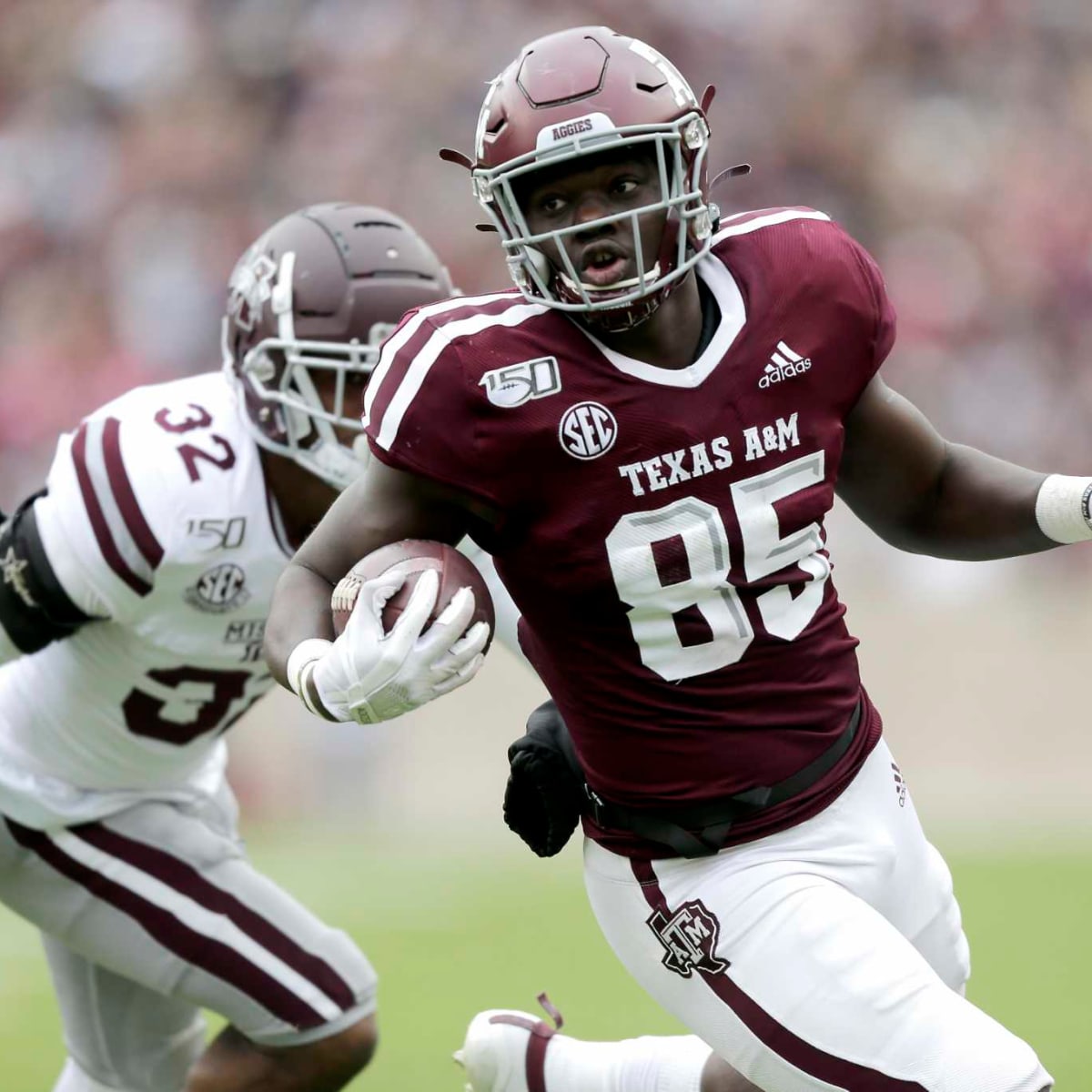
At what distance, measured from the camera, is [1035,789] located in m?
8.03

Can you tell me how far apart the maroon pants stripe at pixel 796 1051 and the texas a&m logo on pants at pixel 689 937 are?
0.04 feet

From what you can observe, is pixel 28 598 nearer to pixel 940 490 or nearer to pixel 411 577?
pixel 411 577

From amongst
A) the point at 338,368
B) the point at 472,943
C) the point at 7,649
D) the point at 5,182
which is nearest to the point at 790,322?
the point at 338,368

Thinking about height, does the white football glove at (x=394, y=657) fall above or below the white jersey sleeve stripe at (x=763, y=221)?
below

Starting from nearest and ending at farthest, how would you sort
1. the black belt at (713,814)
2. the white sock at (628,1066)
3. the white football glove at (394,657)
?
the white football glove at (394,657), the black belt at (713,814), the white sock at (628,1066)

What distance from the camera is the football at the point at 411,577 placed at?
2346 mm

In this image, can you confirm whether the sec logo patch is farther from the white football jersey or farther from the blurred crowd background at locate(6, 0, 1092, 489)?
the blurred crowd background at locate(6, 0, 1092, 489)

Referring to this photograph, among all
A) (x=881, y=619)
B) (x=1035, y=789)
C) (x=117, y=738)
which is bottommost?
(x=1035, y=789)

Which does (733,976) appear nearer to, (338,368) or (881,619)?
(338,368)

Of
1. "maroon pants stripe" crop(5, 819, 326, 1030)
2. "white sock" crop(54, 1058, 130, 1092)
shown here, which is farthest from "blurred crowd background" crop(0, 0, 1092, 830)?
"maroon pants stripe" crop(5, 819, 326, 1030)

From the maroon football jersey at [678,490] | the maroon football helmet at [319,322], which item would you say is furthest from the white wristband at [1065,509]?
the maroon football helmet at [319,322]

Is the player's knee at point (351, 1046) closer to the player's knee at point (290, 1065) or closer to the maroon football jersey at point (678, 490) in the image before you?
the player's knee at point (290, 1065)

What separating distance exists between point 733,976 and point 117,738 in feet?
5.12

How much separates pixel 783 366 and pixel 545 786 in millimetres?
714
